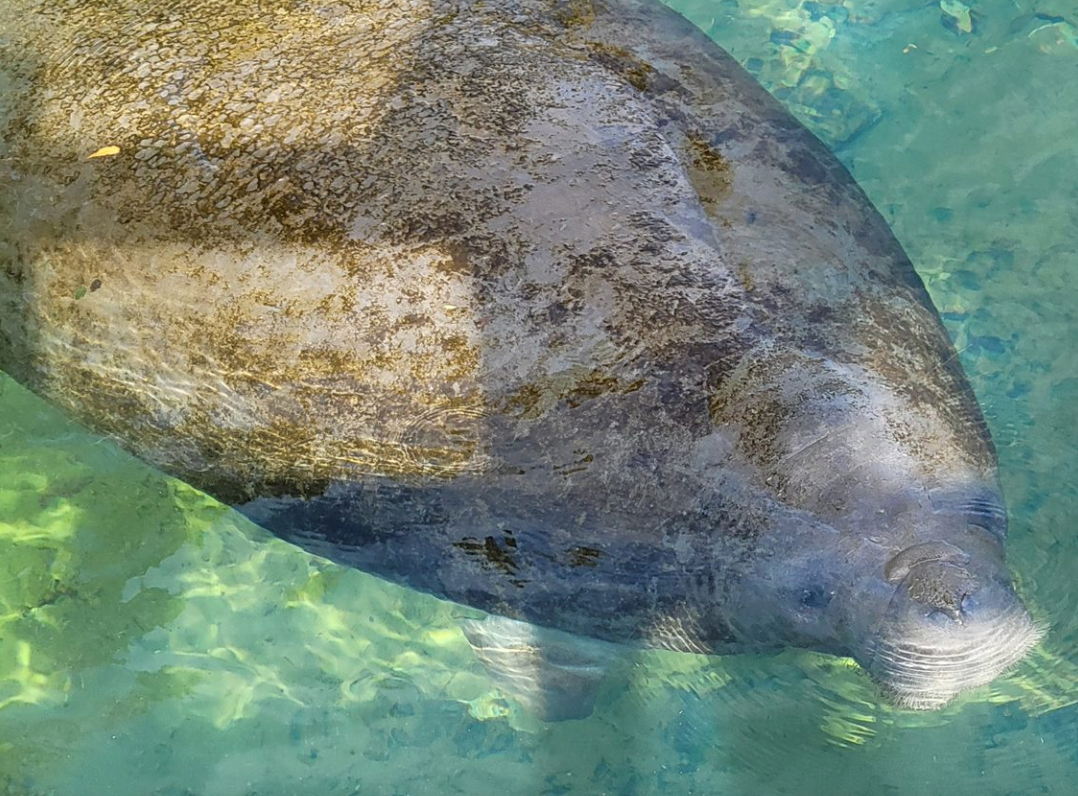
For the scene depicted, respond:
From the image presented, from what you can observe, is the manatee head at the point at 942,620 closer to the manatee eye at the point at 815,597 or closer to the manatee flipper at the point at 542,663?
the manatee eye at the point at 815,597

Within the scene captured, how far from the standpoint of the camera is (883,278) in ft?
9.03

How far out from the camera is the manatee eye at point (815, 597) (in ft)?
7.59

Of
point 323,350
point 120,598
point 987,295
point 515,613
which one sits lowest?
point 120,598

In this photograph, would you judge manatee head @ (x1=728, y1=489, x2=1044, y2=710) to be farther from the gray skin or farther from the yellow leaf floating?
the yellow leaf floating

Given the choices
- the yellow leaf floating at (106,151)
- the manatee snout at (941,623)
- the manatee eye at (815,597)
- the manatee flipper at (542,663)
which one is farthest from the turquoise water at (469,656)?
the yellow leaf floating at (106,151)

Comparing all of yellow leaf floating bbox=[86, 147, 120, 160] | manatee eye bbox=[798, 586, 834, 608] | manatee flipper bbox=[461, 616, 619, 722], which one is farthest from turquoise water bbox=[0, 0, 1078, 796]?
yellow leaf floating bbox=[86, 147, 120, 160]

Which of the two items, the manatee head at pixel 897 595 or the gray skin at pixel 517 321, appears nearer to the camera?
the manatee head at pixel 897 595

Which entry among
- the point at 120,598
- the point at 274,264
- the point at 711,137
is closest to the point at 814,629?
the point at 711,137

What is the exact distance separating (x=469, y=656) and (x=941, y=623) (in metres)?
1.85

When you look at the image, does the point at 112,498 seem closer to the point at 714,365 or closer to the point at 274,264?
the point at 274,264

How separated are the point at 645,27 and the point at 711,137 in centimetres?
56

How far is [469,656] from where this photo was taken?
357 centimetres

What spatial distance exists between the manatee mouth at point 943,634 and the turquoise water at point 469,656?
0.49m

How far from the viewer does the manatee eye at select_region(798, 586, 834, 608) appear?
2.31 m
